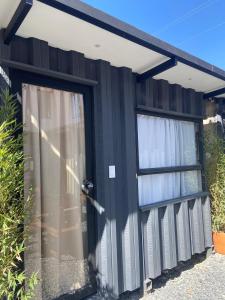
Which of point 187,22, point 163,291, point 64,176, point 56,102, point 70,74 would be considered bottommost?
point 163,291

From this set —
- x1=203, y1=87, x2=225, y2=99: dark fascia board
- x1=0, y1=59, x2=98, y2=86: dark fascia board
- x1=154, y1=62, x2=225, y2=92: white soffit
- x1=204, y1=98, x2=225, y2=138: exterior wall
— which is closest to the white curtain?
x1=0, y1=59, x2=98, y2=86: dark fascia board

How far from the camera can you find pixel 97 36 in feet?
8.41

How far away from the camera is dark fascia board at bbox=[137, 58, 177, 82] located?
3.11 metres

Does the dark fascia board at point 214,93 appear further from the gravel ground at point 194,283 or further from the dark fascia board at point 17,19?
the dark fascia board at point 17,19

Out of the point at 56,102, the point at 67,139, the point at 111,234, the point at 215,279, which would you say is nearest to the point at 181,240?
the point at 215,279

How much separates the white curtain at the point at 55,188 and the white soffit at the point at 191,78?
1.30m

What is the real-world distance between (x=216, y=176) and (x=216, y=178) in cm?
3

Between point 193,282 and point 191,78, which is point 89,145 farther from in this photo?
point 193,282

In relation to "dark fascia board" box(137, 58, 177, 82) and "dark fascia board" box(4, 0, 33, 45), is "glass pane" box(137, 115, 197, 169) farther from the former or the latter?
"dark fascia board" box(4, 0, 33, 45)

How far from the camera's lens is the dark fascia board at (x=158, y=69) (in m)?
3.11

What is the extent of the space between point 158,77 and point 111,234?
6.62 feet

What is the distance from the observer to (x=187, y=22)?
858 centimetres

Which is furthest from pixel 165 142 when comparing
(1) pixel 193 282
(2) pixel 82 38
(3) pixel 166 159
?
(2) pixel 82 38

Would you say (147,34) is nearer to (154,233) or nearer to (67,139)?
(67,139)
